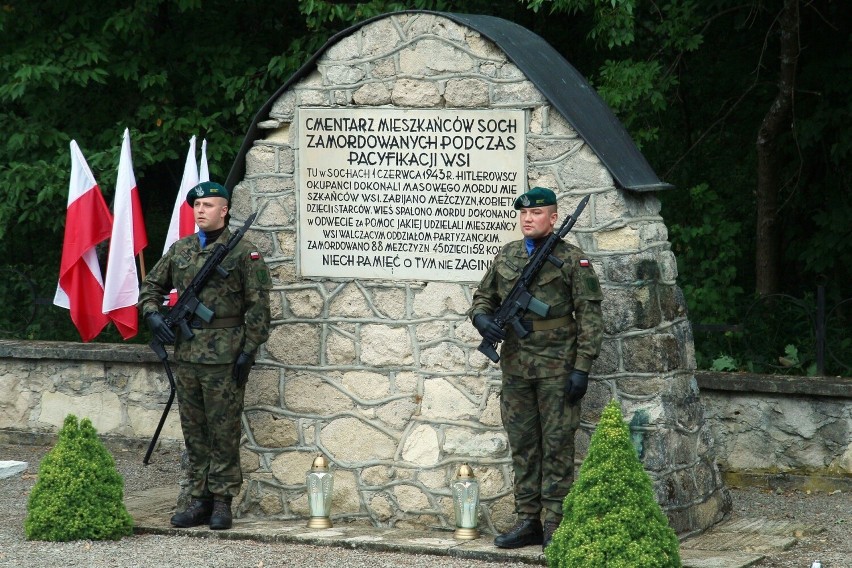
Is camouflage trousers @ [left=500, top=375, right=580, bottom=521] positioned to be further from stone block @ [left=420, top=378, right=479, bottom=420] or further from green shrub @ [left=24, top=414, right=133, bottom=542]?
green shrub @ [left=24, top=414, right=133, bottom=542]

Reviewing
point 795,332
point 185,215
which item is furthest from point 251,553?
point 795,332

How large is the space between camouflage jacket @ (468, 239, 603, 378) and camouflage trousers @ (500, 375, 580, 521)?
0.31ft

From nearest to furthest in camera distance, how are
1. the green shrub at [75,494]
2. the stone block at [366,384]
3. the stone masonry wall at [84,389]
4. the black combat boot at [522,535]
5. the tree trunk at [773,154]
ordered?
1. the black combat boot at [522,535]
2. the green shrub at [75,494]
3. the stone block at [366,384]
4. the stone masonry wall at [84,389]
5. the tree trunk at [773,154]

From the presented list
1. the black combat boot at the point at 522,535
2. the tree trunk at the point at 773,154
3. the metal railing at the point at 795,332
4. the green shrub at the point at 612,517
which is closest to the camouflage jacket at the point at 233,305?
the black combat boot at the point at 522,535

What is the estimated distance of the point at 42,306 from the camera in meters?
11.7

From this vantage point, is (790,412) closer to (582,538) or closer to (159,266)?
(582,538)

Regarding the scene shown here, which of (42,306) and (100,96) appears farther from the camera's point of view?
(100,96)

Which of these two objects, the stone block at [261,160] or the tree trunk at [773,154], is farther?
the tree trunk at [773,154]

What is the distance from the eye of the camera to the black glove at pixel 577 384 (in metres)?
6.99

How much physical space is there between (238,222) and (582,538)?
317 centimetres

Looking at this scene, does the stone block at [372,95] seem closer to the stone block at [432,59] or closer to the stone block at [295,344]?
the stone block at [432,59]

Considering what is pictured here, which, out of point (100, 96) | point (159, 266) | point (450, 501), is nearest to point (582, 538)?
point (450, 501)

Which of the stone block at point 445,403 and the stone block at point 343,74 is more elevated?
the stone block at point 343,74

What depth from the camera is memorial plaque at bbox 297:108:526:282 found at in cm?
766
